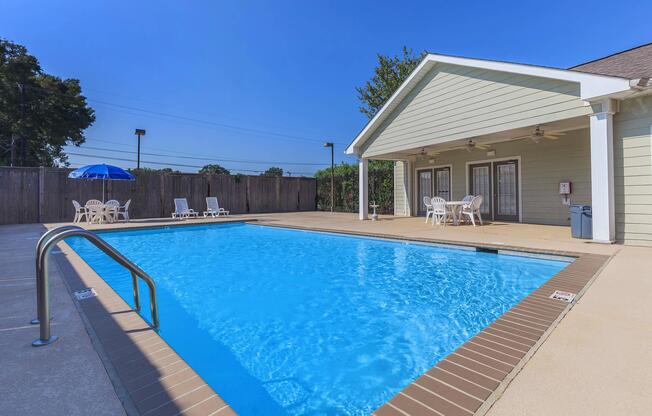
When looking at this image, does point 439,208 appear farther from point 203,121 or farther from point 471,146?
point 203,121

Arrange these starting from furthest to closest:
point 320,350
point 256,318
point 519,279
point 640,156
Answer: point 640,156 < point 519,279 < point 256,318 < point 320,350

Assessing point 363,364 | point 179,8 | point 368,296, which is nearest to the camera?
point 363,364

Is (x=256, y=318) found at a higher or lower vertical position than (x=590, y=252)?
lower

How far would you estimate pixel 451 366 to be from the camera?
1971 millimetres

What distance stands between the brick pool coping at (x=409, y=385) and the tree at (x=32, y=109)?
25.3 m

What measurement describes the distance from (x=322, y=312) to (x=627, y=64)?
906 centimetres

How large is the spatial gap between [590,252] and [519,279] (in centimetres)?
167

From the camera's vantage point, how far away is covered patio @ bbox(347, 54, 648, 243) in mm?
6289

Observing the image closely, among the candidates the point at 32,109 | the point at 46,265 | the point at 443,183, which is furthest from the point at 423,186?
the point at 32,109

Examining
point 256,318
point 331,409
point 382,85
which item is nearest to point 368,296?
point 256,318

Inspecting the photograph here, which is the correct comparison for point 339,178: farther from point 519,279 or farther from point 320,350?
point 320,350

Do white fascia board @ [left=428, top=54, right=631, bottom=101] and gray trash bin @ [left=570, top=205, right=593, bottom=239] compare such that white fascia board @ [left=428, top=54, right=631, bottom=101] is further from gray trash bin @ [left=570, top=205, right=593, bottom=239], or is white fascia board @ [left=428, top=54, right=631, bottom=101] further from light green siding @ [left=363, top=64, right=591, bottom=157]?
gray trash bin @ [left=570, top=205, right=593, bottom=239]

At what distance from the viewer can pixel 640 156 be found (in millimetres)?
6047

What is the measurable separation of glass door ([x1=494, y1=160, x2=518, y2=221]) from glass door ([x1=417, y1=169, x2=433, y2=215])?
2758 millimetres
